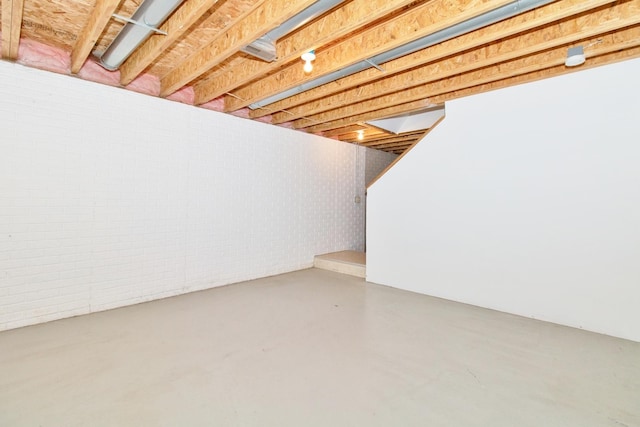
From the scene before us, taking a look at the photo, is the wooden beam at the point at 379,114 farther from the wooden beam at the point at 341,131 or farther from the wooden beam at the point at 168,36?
the wooden beam at the point at 168,36

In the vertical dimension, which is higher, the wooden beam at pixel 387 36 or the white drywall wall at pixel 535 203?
the wooden beam at pixel 387 36

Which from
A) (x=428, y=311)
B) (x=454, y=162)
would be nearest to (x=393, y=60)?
(x=454, y=162)

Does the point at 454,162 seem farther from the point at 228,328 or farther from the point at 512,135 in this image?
the point at 228,328

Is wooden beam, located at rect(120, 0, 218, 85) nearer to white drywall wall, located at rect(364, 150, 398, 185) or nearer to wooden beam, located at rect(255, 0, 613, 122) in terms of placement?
wooden beam, located at rect(255, 0, 613, 122)

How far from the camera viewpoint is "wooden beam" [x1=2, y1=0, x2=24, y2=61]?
6.27 ft

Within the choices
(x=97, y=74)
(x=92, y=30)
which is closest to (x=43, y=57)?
(x=97, y=74)

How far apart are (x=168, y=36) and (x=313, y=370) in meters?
2.75

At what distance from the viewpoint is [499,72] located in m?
2.94

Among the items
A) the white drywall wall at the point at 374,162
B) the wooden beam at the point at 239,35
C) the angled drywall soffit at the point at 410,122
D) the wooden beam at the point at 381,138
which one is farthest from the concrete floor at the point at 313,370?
the white drywall wall at the point at 374,162

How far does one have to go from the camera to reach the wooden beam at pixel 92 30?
1926 millimetres

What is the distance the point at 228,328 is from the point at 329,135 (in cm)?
407

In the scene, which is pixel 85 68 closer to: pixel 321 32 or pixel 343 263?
pixel 321 32

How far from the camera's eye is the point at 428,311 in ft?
10.5

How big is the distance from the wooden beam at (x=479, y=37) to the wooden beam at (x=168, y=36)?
1.59 m
